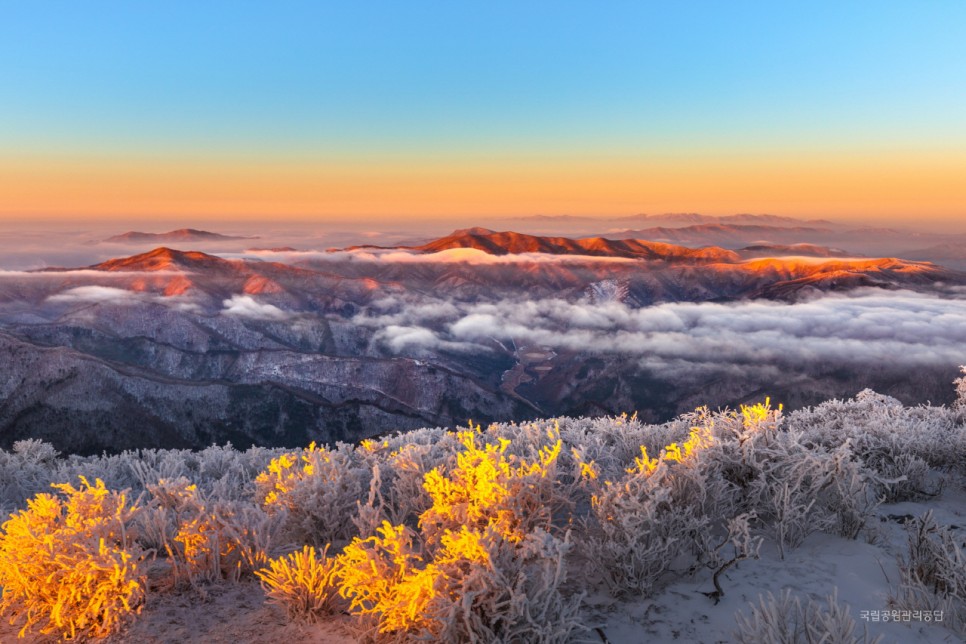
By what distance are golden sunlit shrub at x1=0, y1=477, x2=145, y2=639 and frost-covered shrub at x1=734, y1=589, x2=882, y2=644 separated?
451 centimetres

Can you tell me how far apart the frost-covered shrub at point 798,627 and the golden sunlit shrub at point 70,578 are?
14.8 feet

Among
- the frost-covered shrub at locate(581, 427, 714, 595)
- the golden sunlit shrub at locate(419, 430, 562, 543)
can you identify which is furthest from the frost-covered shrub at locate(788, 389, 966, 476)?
the golden sunlit shrub at locate(419, 430, 562, 543)

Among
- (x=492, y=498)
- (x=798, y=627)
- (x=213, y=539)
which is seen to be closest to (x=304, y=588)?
(x=213, y=539)

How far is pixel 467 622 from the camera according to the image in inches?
141

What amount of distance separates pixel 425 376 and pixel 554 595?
151m

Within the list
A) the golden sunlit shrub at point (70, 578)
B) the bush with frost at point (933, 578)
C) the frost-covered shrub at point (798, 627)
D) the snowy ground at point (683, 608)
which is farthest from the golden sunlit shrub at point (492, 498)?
the bush with frost at point (933, 578)

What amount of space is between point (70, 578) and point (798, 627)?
538 centimetres

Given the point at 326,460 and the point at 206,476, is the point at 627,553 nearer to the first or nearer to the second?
the point at 326,460

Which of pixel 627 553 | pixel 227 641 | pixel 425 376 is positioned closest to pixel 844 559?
pixel 627 553

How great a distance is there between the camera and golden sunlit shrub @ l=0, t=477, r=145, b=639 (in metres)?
4.44

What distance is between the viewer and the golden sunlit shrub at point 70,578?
4438mm

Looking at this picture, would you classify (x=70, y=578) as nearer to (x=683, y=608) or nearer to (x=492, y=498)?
(x=492, y=498)

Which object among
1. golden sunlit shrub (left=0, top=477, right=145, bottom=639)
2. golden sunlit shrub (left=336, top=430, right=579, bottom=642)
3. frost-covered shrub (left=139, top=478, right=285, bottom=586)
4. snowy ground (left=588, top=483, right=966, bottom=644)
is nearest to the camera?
golden sunlit shrub (left=336, top=430, right=579, bottom=642)

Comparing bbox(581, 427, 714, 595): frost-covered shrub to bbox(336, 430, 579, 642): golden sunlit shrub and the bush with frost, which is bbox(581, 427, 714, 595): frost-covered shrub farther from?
the bush with frost
